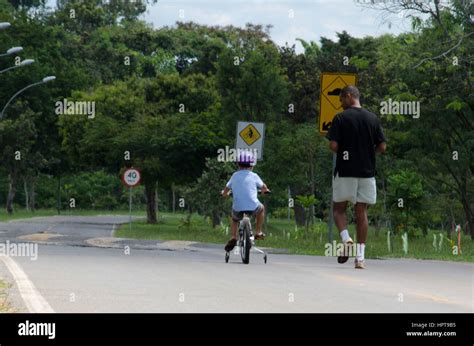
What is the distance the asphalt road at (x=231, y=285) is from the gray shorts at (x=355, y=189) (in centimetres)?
94

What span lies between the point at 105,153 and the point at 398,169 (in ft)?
55.9

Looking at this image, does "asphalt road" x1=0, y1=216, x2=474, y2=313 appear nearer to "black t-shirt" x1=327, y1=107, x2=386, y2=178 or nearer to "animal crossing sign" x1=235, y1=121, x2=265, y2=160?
"black t-shirt" x1=327, y1=107, x2=386, y2=178

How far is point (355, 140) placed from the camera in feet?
40.1

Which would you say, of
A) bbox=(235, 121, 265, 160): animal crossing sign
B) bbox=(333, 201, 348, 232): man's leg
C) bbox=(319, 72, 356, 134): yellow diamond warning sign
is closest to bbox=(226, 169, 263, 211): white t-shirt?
bbox=(319, 72, 356, 134): yellow diamond warning sign

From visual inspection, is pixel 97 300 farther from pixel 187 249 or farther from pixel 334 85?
pixel 187 249

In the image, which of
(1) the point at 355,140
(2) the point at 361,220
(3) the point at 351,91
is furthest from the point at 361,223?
(3) the point at 351,91

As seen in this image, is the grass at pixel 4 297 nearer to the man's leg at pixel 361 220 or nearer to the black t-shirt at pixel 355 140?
the black t-shirt at pixel 355 140

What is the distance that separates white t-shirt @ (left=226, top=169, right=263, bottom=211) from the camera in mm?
17391

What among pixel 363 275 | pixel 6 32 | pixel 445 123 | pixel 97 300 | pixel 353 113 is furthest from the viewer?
pixel 6 32

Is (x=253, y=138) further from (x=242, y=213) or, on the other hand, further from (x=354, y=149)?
(x=354, y=149)

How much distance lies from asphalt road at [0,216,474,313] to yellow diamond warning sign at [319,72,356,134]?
7.39 ft

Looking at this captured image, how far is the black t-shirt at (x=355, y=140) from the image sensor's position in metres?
12.2
